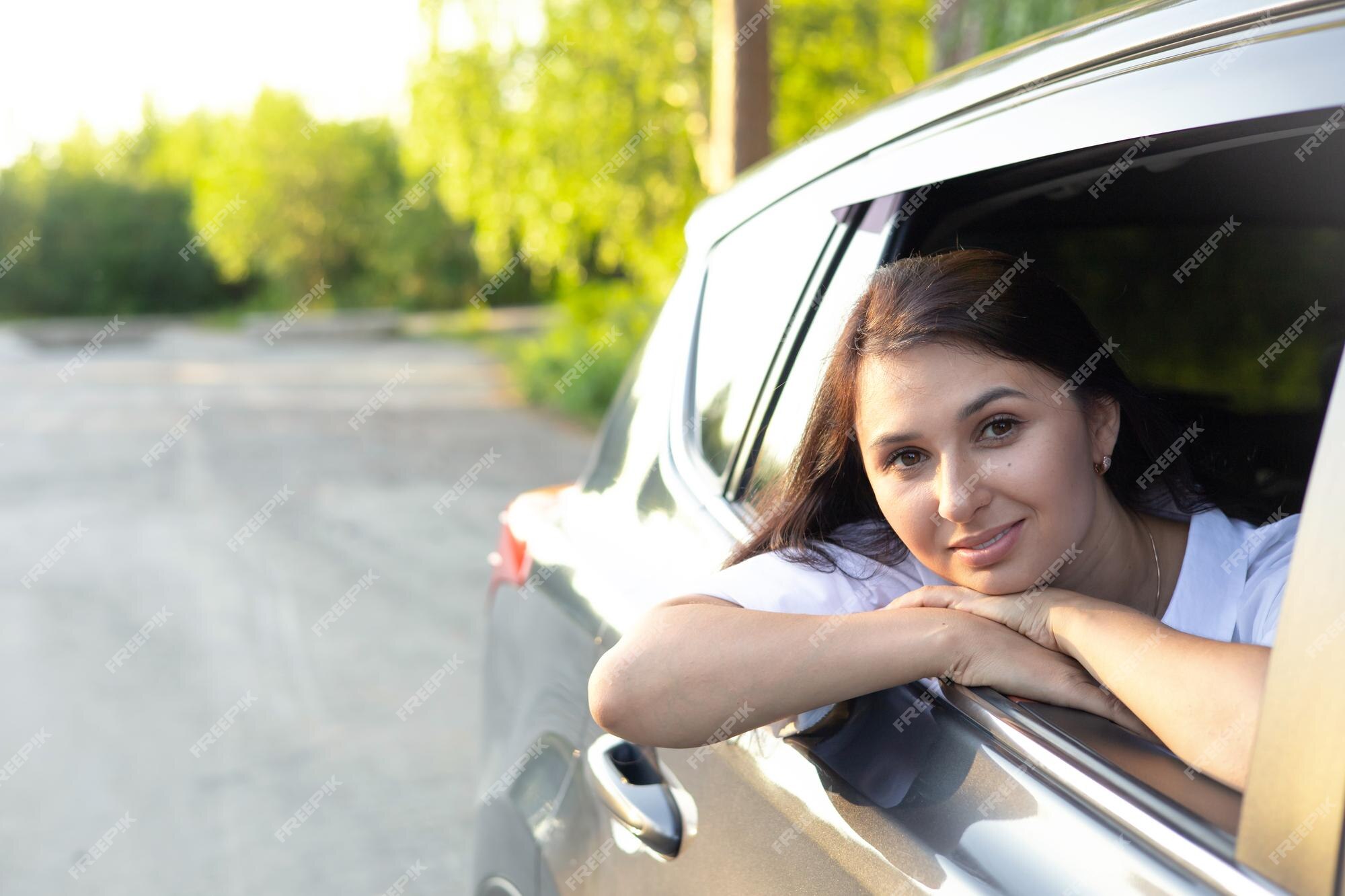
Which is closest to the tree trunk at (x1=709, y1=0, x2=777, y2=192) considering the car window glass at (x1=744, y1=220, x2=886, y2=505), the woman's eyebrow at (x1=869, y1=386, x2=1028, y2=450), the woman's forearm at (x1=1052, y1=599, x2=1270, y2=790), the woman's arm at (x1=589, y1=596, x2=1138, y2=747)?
the car window glass at (x1=744, y1=220, x2=886, y2=505)

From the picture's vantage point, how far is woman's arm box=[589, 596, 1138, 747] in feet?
4.09

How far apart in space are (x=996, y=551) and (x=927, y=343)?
0.82 ft

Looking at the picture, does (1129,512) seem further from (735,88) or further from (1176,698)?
(735,88)

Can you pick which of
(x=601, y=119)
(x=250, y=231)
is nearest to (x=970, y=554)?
(x=601, y=119)

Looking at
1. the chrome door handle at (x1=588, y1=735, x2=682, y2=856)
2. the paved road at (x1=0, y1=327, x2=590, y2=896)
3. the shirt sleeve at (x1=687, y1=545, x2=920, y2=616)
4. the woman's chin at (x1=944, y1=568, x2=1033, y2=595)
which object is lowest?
the paved road at (x1=0, y1=327, x2=590, y2=896)

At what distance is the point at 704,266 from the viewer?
205 cm

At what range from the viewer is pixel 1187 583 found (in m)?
1.50

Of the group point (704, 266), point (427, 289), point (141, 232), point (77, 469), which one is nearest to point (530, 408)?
point (77, 469)

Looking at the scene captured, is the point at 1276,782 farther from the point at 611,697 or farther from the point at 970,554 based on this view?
the point at 611,697

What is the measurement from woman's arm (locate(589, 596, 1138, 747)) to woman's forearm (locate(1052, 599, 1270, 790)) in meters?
0.05

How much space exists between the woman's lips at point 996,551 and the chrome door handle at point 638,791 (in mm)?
480

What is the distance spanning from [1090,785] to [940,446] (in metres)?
0.44

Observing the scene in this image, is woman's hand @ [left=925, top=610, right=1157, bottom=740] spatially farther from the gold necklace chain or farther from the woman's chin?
the gold necklace chain

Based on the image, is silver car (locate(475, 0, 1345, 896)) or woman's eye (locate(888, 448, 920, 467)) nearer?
silver car (locate(475, 0, 1345, 896))
